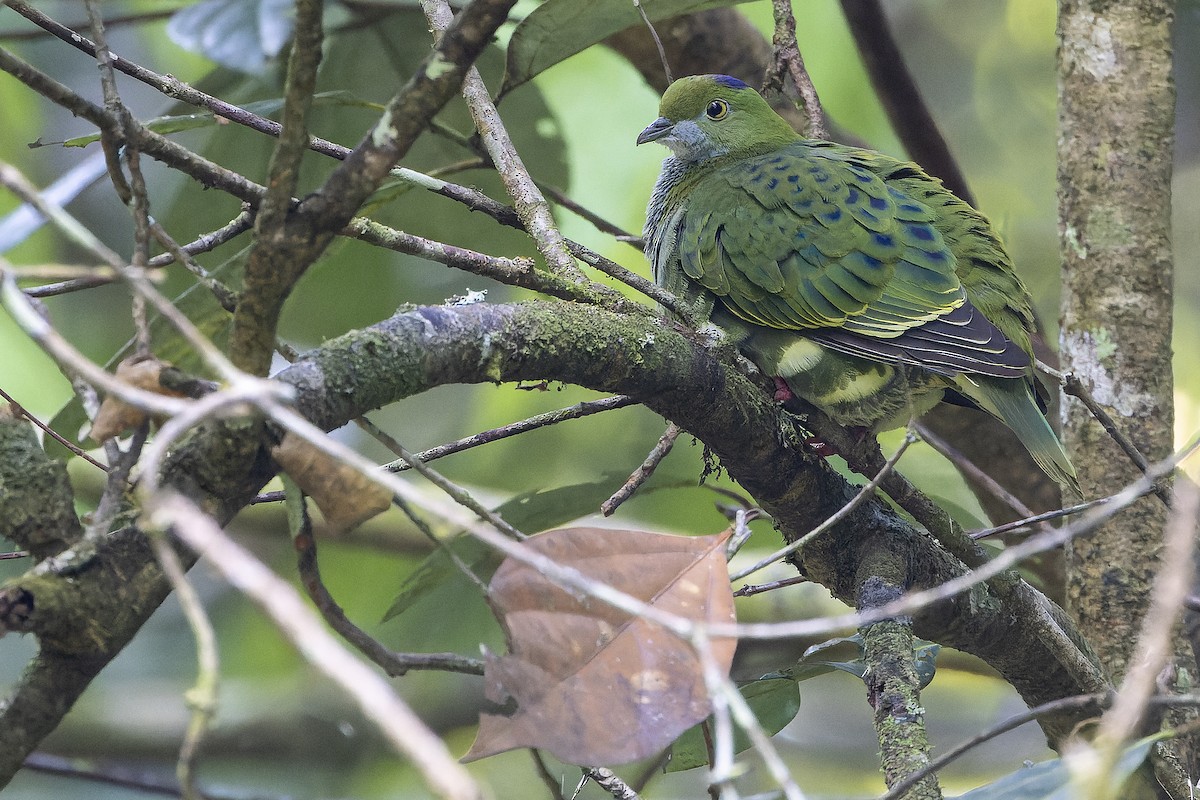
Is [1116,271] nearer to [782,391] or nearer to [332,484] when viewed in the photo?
[782,391]

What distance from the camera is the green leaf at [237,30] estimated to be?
248 cm

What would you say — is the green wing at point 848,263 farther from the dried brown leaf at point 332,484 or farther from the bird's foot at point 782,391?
the dried brown leaf at point 332,484

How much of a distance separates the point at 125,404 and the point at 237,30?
70.2 inches

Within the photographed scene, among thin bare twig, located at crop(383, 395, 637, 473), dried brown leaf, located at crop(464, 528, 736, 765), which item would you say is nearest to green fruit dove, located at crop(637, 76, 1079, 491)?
thin bare twig, located at crop(383, 395, 637, 473)

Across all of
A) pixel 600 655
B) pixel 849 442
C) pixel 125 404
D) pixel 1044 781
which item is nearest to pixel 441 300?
pixel 849 442

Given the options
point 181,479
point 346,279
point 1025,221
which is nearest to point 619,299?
point 181,479

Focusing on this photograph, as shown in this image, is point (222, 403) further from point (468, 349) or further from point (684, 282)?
point (684, 282)

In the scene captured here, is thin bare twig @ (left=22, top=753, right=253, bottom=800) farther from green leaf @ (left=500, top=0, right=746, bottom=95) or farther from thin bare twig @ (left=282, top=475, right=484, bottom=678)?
green leaf @ (left=500, top=0, right=746, bottom=95)

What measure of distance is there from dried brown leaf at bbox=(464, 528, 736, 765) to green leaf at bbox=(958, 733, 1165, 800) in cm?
34

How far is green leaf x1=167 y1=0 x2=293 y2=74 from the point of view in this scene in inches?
97.8

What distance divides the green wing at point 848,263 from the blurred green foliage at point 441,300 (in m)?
0.49

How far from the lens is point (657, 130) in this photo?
3158 millimetres

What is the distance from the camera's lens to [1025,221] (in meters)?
4.71

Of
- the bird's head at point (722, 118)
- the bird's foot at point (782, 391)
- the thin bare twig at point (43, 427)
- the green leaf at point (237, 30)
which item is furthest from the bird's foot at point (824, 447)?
the green leaf at point (237, 30)
